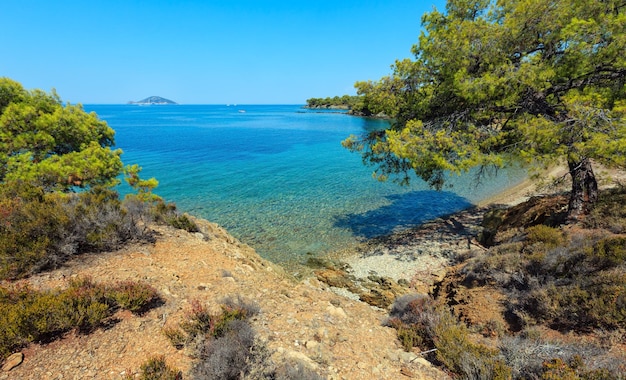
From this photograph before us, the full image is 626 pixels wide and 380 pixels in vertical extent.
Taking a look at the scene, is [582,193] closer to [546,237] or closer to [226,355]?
[546,237]

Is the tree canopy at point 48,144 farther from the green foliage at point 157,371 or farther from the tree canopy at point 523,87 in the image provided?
the tree canopy at point 523,87

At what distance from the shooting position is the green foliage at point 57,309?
405cm

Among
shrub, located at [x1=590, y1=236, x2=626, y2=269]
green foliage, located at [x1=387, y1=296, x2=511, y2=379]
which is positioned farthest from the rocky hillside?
shrub, located at [x1=590, y1=236, x2=626, y2=269]

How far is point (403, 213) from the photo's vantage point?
17578 mm

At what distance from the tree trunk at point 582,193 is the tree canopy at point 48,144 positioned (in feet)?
59.8

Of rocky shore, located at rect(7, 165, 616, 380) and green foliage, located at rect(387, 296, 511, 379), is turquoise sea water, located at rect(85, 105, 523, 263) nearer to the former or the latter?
rocky shore, located at rect(7, 165, 616, 380)

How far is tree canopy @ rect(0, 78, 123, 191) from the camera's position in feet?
32.4

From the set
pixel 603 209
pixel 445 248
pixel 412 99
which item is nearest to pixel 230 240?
pixel 445 248

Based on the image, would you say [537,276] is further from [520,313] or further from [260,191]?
[260,191]

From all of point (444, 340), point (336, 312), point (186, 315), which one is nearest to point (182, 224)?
point (186, 315)

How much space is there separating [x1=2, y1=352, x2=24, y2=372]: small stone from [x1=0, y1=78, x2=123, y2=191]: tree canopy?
26.6 feet

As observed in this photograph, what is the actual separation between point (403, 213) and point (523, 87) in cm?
975

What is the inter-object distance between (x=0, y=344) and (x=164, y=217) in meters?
7.26

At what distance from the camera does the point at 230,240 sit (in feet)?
42.1
